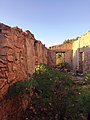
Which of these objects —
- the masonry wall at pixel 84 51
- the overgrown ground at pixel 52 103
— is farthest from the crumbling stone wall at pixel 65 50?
the overgrown ground at pixel 52 103

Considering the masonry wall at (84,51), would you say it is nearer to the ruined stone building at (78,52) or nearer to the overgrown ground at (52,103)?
the ruined stone building at (78,52)

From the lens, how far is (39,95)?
18.9 feet

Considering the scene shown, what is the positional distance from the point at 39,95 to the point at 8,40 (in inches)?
100

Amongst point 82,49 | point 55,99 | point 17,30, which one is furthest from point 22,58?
point 82,49

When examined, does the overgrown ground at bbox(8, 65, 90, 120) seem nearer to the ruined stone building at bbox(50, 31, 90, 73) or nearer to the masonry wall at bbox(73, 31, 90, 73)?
the masonry wall at bbox(73, 31, 90, 73)

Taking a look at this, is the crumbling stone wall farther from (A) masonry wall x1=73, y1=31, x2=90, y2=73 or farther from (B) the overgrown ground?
(B) the overgrown ground

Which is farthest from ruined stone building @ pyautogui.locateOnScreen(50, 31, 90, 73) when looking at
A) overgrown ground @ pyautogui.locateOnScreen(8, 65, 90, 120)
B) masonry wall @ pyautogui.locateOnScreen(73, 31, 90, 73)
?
overgrown ground @ pyautogui.locateOnScreen(8, 65, 90, 120)

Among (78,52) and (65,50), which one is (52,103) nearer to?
(78,52)

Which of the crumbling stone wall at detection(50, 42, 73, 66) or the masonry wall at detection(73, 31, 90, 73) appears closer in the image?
the masonry wall at detection(73, 31, 90, 73)

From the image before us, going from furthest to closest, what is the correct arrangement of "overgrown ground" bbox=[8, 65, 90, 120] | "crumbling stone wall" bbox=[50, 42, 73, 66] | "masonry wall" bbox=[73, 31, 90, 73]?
"crumbling stone wall" bbox=[50, 42, 73, 66], "masonry wall" bbox=[73, 31, 90, 73], "overgrown ground" bbox=[8, 65, 90, 120]

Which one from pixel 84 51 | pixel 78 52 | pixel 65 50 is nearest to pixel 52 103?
pixel 84 51

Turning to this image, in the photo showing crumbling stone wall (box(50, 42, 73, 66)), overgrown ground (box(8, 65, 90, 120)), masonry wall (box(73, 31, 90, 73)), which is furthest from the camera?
crumbling stone wall (box(50, 42, 73, 66))

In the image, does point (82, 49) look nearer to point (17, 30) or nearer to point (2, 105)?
point (17, 30)

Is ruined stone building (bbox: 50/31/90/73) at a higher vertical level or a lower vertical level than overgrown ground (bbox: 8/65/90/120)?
higher
